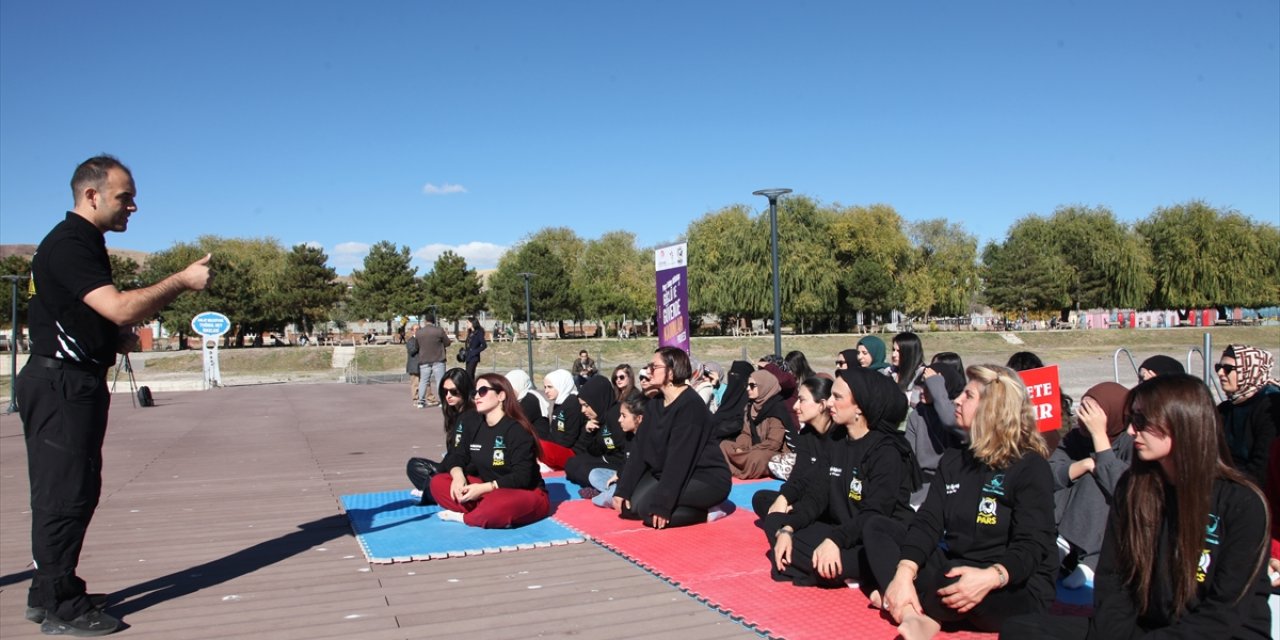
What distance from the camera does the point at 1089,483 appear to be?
5195 mm

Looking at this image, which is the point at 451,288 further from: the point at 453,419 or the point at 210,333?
the point at 453,419

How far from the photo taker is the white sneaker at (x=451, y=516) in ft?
23.0

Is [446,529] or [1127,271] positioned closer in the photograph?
[446,529]

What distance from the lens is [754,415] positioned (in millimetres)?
9172

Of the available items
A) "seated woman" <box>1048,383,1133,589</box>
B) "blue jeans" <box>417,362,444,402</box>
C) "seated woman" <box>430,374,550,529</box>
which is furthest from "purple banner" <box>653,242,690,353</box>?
"seated woman" <box>1048,383,1133,589</box>

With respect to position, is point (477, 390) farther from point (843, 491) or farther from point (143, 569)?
point (843, 491)

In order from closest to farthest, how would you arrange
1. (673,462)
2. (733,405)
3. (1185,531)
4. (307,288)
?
1. (1185,531)
2. (673,462)
3. (733,405)
4. (307,288)

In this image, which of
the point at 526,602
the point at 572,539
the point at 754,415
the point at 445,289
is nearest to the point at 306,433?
the point at 754,415

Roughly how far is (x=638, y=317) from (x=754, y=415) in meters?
70.3

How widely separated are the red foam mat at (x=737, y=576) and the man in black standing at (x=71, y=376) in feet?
9.53

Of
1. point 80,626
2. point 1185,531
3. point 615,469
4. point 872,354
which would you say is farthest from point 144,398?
point 1185,531

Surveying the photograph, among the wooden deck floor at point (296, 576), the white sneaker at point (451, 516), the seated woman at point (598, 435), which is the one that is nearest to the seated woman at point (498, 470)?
the white sneaker at point (451, 516)

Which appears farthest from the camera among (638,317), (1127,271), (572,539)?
(638,317)

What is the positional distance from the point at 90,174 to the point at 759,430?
6368 millimetres
